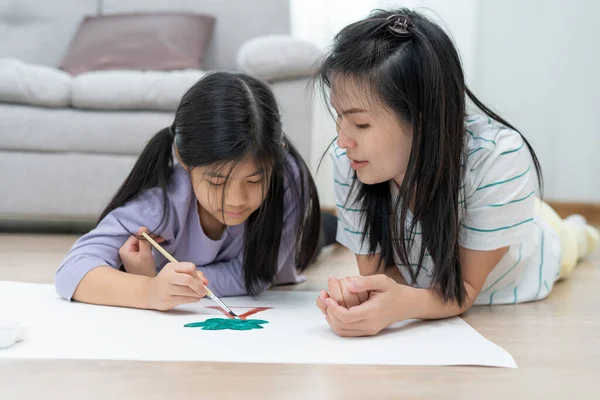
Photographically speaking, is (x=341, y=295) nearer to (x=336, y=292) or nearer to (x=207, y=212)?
(x=336, y=292)

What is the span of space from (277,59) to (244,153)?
95cm

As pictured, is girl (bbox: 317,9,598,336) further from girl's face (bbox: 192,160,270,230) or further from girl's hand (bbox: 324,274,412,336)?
girl's face (bbox: 192,160,270,230)

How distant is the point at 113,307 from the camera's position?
3.71ft

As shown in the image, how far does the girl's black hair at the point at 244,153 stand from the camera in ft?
3.61

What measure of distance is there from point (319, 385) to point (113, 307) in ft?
1.45

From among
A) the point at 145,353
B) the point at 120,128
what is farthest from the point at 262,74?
the point at 145,353

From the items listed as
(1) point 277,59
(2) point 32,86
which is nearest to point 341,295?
(1) point 277,59

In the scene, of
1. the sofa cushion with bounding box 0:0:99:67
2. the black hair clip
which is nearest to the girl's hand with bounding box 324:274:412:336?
the black hair clip

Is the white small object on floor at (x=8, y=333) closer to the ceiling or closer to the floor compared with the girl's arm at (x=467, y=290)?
closer to the ceiling

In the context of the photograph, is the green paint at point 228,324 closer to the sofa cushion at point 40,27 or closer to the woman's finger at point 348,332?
the woman's finger at point 348,332

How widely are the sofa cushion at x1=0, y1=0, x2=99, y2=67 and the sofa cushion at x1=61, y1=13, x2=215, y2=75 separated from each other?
0.26 ft

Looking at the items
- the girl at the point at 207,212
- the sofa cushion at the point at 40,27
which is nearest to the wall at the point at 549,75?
the sofa cushion at the point at 40,27

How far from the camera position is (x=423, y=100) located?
3.34ft

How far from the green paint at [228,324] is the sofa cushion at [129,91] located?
0.97 meters
